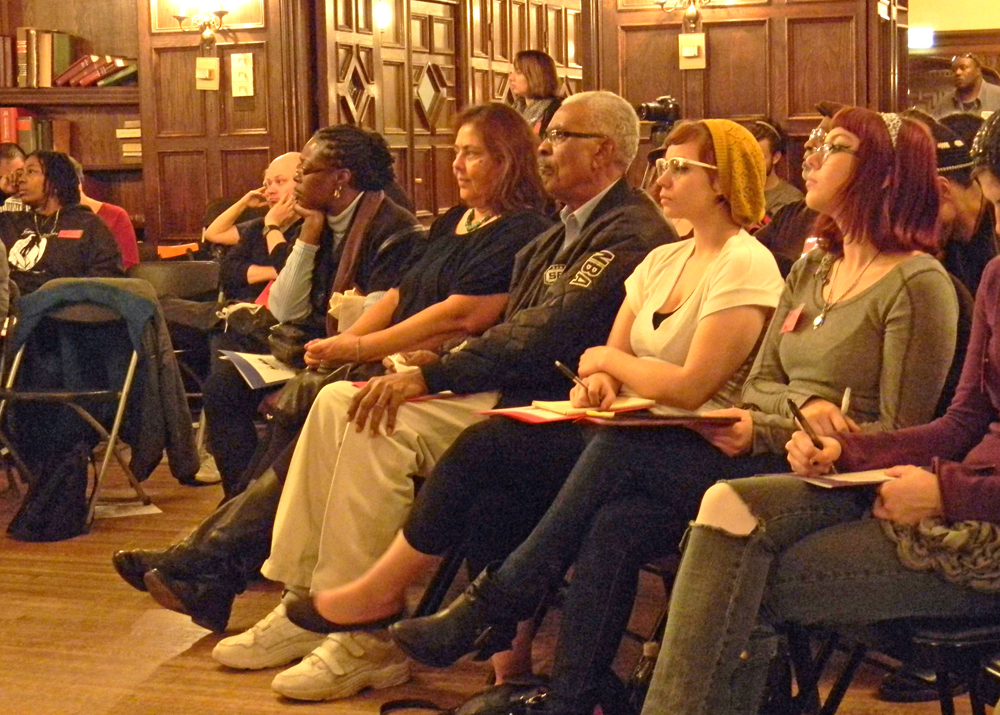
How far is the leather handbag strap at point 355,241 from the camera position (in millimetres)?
3793

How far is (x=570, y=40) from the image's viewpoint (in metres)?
10.7

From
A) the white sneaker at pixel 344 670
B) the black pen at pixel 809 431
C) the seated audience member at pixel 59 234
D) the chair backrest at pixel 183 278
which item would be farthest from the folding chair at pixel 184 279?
the black pen at pixel 809 431

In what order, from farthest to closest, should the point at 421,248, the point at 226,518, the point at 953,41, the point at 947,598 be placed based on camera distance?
the point at 953,41
the point at 421,248
the point at 226,518
the point at 947,598

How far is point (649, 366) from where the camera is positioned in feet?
8.93

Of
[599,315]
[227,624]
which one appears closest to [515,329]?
[599,315]

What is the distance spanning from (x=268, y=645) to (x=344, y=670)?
28cm

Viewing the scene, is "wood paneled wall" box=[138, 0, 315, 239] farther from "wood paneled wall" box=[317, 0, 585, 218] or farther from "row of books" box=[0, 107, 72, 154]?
"row of books" box=[0, 107, 72, 154]

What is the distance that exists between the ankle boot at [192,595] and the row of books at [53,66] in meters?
5.51

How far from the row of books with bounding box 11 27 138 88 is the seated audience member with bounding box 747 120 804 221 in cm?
458

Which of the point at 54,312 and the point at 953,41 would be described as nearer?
the point at 54,312

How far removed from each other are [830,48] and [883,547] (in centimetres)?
604

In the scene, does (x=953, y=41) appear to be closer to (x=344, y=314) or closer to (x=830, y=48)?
(x=830, y=48)

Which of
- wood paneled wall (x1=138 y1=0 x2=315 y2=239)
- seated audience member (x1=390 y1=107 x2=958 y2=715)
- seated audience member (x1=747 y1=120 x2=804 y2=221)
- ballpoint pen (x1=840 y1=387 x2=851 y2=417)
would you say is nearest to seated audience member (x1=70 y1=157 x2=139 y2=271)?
wood paneled wall (x1=138 y1=0 x2=315 y2=239)

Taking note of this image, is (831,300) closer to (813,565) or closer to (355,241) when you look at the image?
(813,565)
